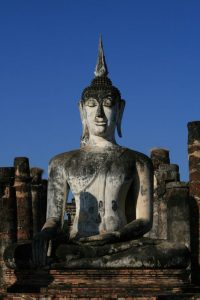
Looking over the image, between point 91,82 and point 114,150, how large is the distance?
0.97m

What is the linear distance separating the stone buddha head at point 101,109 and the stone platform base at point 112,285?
2.07 metres

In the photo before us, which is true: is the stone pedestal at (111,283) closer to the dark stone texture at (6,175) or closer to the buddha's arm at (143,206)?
the buddha's arm at (143,206)

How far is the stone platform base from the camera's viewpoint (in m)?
8.20

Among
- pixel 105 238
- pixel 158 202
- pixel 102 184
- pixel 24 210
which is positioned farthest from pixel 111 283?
pixel 24 210

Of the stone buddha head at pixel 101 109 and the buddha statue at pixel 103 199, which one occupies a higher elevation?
the stone buddha head at pixel 101 109

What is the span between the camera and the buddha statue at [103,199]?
28.5ft

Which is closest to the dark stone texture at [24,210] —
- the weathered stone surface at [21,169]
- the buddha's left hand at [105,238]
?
the weathered stone surface at [21,169]

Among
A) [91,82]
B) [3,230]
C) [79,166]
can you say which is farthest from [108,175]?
[3,230]

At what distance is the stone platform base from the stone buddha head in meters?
2.07

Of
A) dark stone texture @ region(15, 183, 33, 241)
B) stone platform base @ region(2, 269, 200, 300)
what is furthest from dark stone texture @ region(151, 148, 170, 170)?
stone platform base @ region(2, 269, 200, 300)

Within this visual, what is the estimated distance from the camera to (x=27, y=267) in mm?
9000

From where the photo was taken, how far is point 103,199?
31.3 feet

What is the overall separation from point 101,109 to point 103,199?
44.4 inches

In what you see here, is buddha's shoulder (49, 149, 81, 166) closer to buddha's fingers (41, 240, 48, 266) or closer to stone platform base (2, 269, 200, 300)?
buddha's fingers (41, 240, 48, 266)
